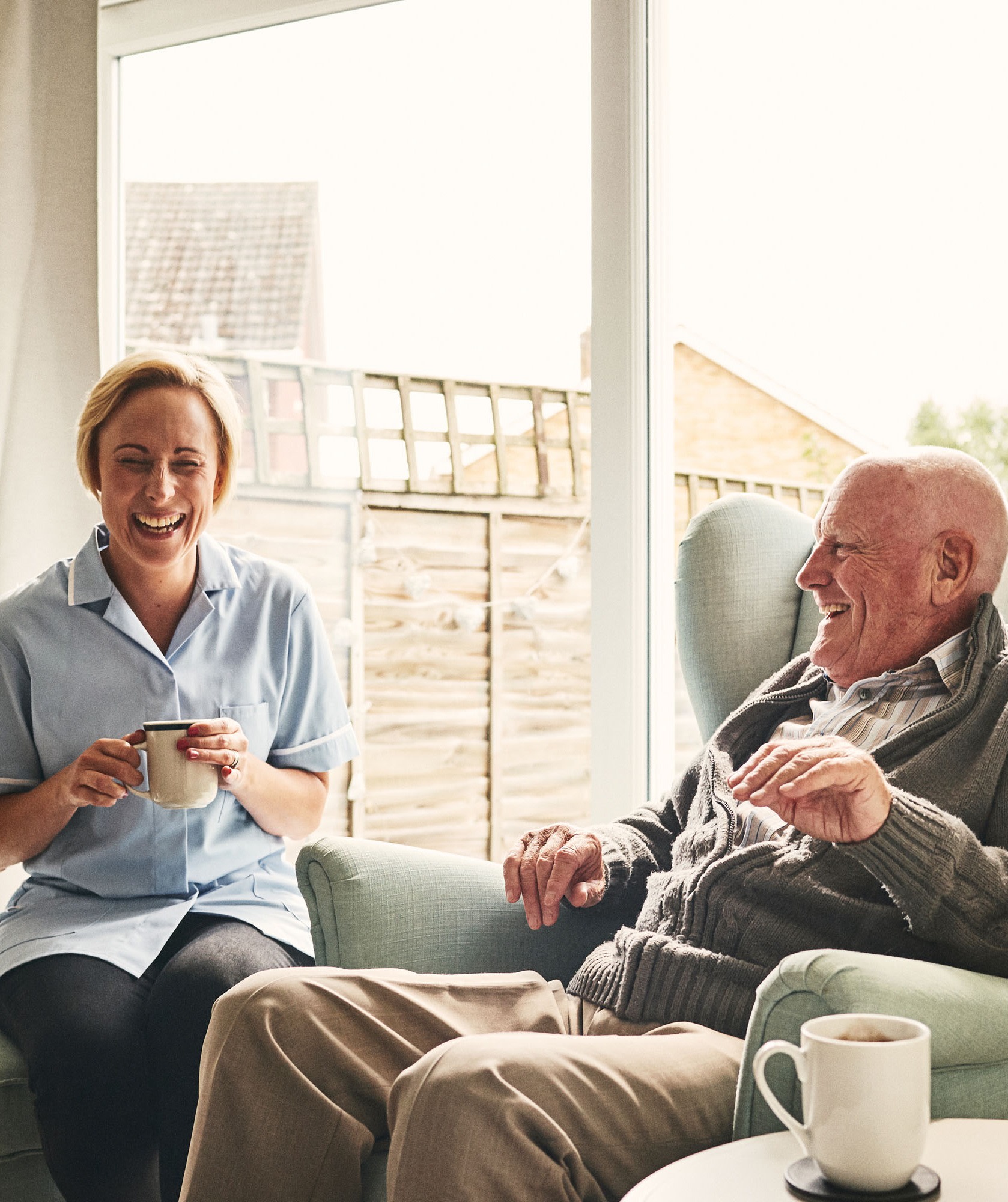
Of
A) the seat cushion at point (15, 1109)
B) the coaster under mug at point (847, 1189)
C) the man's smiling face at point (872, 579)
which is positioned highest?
the man's smiling face at point (872, 579)

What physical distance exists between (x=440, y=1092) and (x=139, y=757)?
2.52 feet

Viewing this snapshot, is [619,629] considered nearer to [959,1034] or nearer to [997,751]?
[997,751]

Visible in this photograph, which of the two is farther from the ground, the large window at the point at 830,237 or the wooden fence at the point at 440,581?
the large window at the point at 830,237

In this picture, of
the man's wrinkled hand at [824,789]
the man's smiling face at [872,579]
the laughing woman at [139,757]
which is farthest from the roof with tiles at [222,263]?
the man's wrinkled hand at [824,789]

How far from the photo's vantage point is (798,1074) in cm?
102

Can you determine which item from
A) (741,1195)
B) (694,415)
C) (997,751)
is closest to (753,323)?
(694,415)

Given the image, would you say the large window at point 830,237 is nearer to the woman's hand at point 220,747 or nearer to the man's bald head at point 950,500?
the man's bald head at point 950,500

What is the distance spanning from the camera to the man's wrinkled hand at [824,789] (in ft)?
3.91

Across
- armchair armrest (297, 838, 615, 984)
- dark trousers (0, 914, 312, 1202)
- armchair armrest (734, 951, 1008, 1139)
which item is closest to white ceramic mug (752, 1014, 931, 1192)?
armchair armrest (734, 951, 1008, 1139)

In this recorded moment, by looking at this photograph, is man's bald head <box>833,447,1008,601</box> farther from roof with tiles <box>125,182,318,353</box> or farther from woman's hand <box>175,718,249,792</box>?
roof with tiles <box>125,182,318,353</box>

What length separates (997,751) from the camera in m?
1.37

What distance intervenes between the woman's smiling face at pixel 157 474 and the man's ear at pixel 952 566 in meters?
1.06

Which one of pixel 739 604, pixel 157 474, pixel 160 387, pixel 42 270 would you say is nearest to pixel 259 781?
pixel 157 474

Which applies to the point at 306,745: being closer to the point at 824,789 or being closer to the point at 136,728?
the point at 136,728
